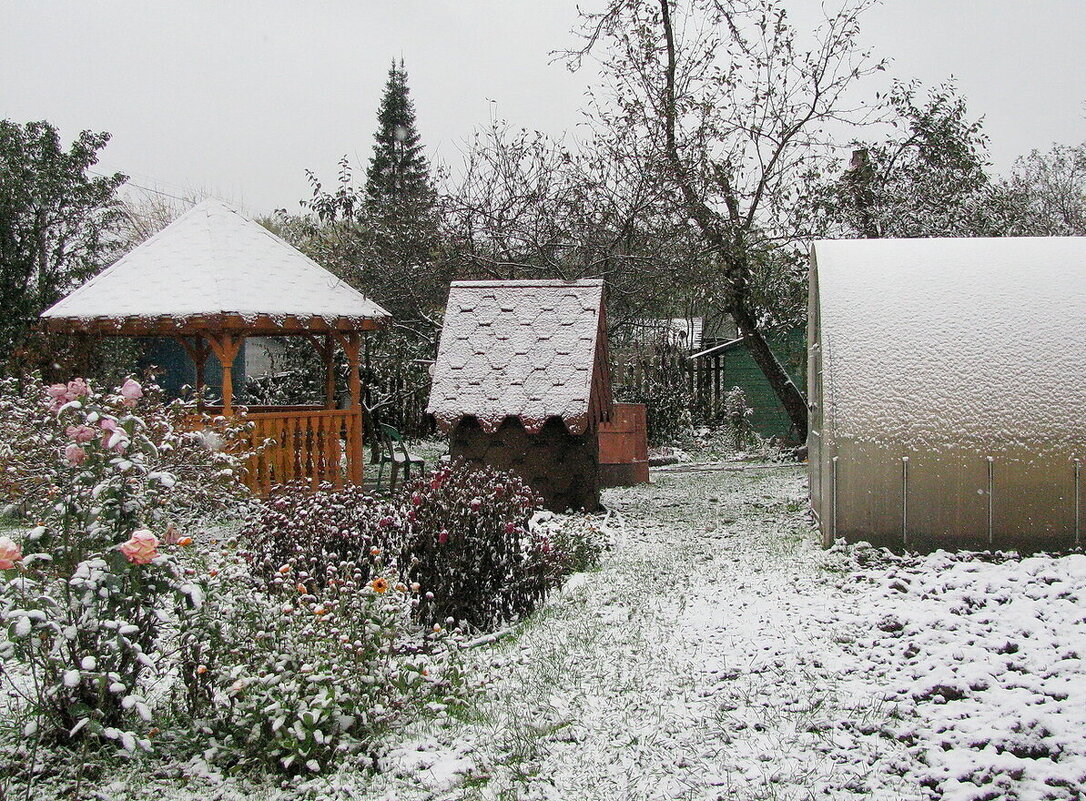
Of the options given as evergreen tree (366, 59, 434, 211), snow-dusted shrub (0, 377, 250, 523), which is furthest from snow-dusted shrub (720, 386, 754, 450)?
evergreen tree (366, 59, 434, 211)

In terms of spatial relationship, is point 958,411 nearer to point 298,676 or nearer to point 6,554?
point 298,676

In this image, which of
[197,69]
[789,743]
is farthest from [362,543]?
[197,69]

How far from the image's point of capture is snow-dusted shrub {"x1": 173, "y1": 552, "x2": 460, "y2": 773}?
3.89 meters

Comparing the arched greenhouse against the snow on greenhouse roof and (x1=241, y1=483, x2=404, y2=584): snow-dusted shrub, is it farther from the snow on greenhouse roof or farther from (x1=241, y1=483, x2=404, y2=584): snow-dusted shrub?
(x1=241, y1=483, x2=404, y2=584): snow-dusted shrub

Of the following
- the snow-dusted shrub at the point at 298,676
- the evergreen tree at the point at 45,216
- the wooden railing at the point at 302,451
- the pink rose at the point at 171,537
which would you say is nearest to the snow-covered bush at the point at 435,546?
the snow-dusted shrub at the point at 298,676

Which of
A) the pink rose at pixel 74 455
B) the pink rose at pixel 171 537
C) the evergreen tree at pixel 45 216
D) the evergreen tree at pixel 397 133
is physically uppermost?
the evergreen tree at pixel 397 133

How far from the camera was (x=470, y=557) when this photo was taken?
604cm

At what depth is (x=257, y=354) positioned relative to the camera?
27125 mm

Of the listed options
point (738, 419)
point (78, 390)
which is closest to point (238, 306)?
point (78, 390)

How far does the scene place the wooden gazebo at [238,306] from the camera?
10.6 metres

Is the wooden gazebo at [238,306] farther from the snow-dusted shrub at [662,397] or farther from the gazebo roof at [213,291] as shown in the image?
the snow-dusted shrub at [662,397]

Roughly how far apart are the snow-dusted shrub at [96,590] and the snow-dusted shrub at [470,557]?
1.77 meters

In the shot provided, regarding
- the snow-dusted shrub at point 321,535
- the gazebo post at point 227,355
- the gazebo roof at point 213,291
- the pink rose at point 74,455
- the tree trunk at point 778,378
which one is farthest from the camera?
the tree trunk at point 778,378

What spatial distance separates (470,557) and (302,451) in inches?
230
